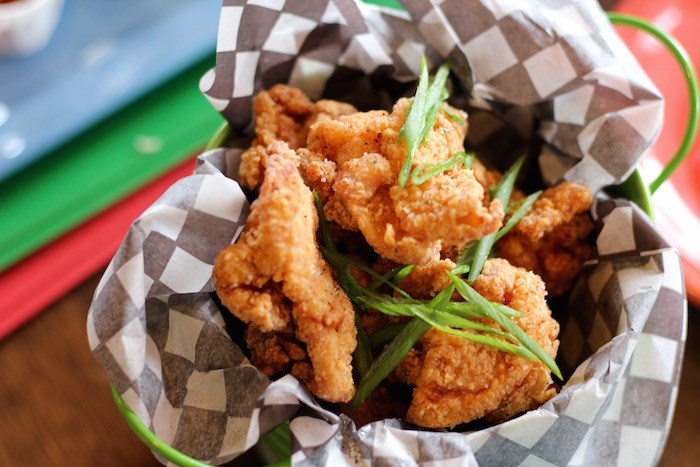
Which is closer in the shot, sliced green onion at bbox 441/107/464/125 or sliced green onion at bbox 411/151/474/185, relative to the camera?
sliced green onion at bbox 411/151/474/185

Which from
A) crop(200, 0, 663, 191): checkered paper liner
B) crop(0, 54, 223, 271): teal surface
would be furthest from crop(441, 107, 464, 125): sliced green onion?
crop(0, 54, 223, 271): teal surface

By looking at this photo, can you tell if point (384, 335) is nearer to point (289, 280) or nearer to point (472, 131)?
point (289, 280)

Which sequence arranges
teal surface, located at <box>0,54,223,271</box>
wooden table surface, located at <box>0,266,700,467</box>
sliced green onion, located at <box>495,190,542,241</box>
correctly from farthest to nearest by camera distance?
teal surface, located at <box>0,54,223,271</box>, wooden table surface, located at <box>0,266,700,467</box>, sliced green onion, located at <box>495,190,542,241</box>

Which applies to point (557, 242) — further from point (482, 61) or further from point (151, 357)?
point (151, 357)

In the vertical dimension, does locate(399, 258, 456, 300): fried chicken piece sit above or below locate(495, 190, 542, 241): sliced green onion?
above

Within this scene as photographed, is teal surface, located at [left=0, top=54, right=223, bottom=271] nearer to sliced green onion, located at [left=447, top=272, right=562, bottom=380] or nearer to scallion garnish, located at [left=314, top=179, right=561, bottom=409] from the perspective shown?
scallion garnish, located at [left=314, top=179, right=561, bottom=409]

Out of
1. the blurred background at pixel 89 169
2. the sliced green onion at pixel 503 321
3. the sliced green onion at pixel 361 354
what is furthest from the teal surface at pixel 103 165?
the sliced green onion at pixel 503 321

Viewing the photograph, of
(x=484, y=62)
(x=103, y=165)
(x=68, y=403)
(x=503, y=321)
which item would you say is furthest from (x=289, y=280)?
(x=103, y=165)
